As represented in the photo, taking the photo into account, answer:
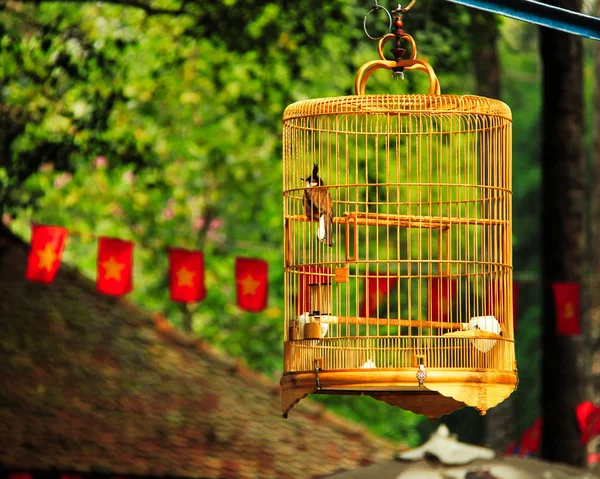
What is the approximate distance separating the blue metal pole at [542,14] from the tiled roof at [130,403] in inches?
348

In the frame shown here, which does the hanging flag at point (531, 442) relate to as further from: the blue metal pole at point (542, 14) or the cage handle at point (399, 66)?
the blue metal pole at point (542, 14)

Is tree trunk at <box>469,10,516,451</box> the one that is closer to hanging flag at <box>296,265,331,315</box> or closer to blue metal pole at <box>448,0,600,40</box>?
hanging flag at <box>296,265,331,315</box>

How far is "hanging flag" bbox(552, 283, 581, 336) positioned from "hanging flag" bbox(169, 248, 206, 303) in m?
3.41

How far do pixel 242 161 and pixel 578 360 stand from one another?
8.71m

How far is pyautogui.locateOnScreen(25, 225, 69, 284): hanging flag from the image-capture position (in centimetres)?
1126

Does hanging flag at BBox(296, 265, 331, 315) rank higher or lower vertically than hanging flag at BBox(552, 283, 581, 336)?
higher

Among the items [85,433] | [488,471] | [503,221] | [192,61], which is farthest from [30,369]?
[503,221]

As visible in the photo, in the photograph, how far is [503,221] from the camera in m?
6.14

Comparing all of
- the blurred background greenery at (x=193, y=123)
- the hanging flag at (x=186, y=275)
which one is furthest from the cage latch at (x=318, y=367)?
the blurred background greenery at (x=193, y=123)

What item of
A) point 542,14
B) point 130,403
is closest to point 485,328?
point 542,14

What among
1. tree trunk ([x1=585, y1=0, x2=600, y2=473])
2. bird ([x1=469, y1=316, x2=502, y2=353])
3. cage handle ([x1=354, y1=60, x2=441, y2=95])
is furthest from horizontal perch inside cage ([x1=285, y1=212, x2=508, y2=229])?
tree trunk ([x1=585, y1=0, x2=600, y2=473])

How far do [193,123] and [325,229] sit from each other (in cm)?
1427

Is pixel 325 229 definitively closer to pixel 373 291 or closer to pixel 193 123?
pixel 373 291

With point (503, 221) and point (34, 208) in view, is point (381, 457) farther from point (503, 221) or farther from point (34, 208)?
point (503, 221)
